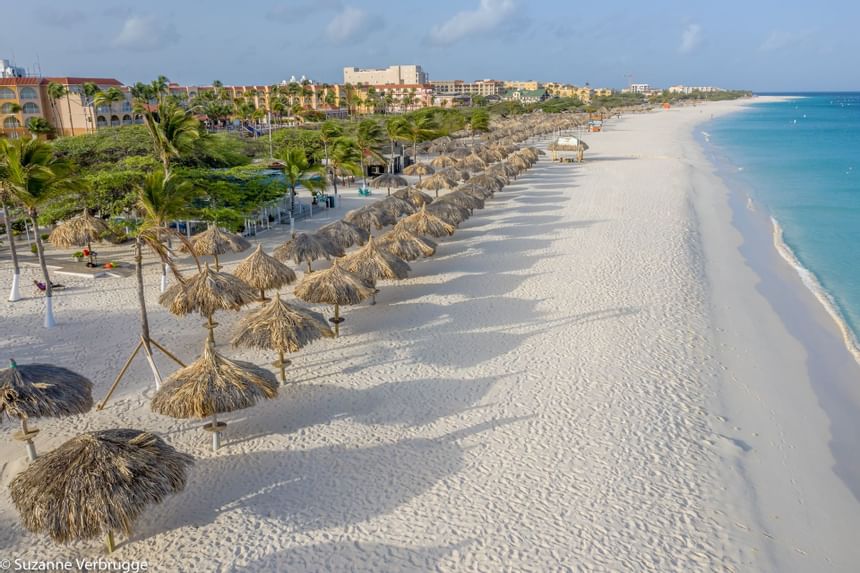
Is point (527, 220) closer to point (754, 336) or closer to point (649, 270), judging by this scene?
point (649, 270)

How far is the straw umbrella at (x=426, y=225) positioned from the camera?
18.3 metres

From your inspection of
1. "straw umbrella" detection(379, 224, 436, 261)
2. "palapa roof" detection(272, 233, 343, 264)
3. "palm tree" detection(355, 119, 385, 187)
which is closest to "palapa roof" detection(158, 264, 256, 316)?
"palapa roof" detection(272, 233, 343, 264)

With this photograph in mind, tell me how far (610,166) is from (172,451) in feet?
123

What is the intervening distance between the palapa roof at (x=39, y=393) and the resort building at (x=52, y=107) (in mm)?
41304

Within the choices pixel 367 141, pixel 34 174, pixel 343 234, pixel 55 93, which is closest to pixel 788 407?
pixel 343 234

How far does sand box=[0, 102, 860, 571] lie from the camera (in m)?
7.05

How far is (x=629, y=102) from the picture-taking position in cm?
14912

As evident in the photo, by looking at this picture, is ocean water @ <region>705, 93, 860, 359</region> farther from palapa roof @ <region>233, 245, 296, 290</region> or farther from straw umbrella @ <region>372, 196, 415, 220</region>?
straw umbrella @ <region>372, 196, 415, 220</region>

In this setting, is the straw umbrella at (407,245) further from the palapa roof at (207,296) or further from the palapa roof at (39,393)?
the palapa roof at (39,393)

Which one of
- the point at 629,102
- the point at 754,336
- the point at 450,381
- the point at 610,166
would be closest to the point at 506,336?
the point at 450,381

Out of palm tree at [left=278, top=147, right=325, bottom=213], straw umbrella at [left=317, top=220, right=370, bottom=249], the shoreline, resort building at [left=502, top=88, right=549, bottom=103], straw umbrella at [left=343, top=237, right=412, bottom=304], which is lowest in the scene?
the shoreline

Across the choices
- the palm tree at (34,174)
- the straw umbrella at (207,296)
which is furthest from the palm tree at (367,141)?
the straw umbrella at (207,296)

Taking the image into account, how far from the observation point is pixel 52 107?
1839 inches

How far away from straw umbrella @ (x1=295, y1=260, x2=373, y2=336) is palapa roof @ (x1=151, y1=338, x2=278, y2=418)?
382 centimetres
